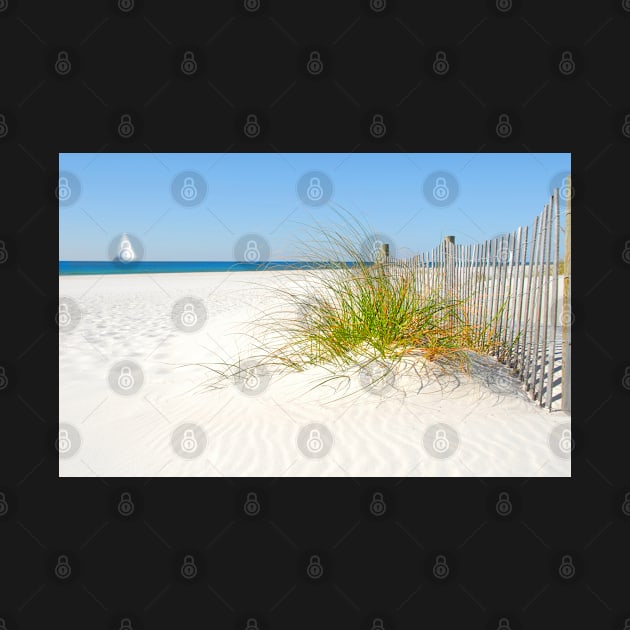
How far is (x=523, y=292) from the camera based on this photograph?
4660 mm

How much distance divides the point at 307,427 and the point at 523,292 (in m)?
2.73

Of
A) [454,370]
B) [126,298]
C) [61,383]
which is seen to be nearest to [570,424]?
[454,370]

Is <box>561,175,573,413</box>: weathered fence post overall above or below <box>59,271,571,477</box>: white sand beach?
above

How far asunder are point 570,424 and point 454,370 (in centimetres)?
102

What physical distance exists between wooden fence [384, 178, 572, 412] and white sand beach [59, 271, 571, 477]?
306mm

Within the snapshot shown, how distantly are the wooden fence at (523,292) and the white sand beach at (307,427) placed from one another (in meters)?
0.31

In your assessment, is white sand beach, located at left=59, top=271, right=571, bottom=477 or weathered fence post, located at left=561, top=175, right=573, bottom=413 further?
weathered fence post, located at left=561, top=175, right=573, bottom=413

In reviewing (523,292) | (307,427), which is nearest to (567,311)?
(523,292)

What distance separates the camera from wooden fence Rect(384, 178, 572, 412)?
3.70m

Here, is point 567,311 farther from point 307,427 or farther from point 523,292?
point 307,427

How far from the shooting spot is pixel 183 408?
403 cm

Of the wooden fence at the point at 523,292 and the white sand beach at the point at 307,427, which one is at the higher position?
the wooden fence at the point at 523,292

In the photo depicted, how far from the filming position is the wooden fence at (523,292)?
12.1ft

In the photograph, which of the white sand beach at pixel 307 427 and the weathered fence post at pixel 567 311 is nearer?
the white sand beach at pixel 307 427
